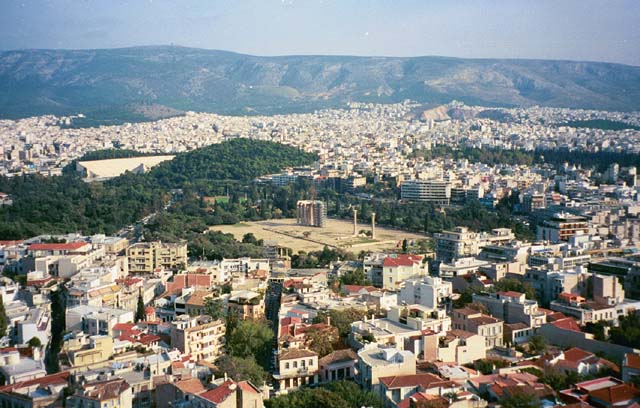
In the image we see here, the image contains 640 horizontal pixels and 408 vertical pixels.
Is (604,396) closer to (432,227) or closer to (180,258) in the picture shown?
(180,258)

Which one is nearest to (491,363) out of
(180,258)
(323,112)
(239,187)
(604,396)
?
(604,396)

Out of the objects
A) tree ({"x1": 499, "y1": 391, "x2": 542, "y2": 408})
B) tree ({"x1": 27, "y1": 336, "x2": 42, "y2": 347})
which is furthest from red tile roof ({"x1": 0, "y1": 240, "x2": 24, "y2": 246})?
tree ({"x1": 499, "y1": 391, "x2": 542, "y2": 408})

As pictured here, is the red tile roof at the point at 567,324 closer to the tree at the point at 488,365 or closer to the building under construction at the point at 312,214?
the tree at the point at 488,365

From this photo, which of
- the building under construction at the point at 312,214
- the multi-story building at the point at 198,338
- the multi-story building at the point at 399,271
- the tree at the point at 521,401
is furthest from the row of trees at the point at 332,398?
the building under construction at the point at 312,214

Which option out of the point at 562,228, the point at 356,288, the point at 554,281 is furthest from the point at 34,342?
the point at 562,228

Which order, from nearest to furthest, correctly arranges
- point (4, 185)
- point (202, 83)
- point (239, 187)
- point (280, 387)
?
1. point (280, 387)
2. point (4, 185)
3. point (239, 187)
4. point (202, 83)
